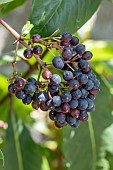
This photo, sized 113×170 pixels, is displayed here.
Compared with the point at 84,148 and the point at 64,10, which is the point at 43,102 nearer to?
the point at 64,10

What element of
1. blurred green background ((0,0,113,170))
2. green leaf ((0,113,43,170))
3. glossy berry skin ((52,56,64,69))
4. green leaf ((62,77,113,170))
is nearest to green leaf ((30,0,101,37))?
blurred green background ((0,0,113,170))

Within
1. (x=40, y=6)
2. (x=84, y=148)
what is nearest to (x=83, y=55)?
(x=40, y=6)

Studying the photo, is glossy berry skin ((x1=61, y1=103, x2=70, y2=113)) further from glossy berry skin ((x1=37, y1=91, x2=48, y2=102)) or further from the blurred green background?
the blurred green background

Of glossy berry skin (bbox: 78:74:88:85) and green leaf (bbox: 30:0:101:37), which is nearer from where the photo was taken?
glossy berry skin (bbox: 78:74:88:85)

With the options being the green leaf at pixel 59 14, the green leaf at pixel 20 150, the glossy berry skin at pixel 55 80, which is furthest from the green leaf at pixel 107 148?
the glossy berry skin at pixel 55 80

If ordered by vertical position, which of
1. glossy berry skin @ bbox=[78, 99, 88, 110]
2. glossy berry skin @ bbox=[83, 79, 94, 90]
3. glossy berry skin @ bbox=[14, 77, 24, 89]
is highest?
glossy berry skin @ bbox=[14, 77, 24, 89]

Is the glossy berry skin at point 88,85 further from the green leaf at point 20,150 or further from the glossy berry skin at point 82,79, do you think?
the green leaf at point 20,150
